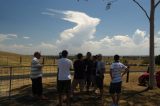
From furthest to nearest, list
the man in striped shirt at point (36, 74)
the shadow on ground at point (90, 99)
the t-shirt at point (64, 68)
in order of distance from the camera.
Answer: the man in striped shirt at point (36, 74), the shadow on ground at point (90, 99), the t-shirt at point (64, 68)

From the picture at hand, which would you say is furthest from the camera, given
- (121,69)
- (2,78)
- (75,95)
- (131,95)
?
(2,78)

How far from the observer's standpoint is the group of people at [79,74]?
43.2 feet

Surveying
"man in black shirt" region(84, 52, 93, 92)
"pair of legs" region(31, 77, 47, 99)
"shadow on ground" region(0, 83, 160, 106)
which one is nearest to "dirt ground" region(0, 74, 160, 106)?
"shadow on ground" region(0, 83, 160, 106)

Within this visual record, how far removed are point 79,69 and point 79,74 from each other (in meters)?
0.25

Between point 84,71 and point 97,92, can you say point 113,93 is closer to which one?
point 84,71

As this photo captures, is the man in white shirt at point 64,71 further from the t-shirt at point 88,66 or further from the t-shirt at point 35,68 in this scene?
the t-shirt at point 88,66

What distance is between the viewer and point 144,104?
15.3 metres

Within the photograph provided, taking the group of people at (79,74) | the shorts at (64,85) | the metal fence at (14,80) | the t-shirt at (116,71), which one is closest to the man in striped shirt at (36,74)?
the group of people at (79,74)

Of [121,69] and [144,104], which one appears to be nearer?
[121,69]

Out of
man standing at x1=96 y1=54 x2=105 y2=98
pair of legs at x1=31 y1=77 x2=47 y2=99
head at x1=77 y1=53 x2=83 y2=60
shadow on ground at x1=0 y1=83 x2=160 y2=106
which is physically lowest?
shadow on ground at x1=0 y1=83 x2=160 y2=106

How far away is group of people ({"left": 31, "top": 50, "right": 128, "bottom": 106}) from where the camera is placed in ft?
43.2

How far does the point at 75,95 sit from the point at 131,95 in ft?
8.36

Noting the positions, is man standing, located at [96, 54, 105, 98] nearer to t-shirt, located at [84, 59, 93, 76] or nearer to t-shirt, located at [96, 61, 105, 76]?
t-shirt, located at [96, 61, 105, 76]

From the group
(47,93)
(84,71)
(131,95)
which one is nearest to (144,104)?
(131,95)
